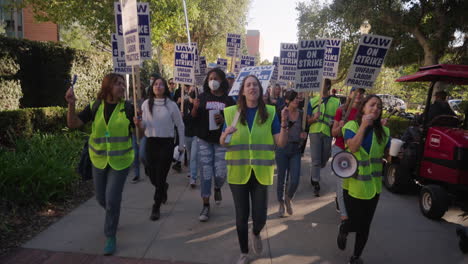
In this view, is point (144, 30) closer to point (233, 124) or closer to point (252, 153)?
point (233, 124)

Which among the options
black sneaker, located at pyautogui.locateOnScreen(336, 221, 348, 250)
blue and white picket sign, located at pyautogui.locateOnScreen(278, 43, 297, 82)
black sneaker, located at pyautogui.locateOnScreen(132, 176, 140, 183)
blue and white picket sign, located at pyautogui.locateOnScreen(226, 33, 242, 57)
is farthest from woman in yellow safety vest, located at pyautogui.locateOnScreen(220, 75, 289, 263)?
blue and white picket sign, located at pyautogui.locateOnScreen(226, 33, 242, 57)

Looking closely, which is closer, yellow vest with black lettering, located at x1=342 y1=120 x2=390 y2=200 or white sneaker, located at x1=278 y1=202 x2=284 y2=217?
yellow vest with black lettering, located at x1=342 y1=120 x2=390 y2=200

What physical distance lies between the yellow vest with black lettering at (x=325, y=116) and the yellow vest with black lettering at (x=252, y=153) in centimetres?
280

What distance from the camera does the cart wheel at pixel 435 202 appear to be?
4867 mm

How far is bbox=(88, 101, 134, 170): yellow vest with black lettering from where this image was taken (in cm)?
364

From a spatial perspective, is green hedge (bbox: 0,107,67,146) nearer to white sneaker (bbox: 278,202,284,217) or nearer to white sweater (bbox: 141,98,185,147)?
white sweater (bbox: 141,98,185,147)

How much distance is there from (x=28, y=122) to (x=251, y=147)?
665cm

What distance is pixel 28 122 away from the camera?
25.6ft

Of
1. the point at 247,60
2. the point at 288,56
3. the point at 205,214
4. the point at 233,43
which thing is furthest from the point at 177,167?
the point at 247,60

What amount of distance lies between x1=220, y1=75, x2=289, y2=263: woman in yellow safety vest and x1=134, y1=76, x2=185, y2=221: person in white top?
1498mm

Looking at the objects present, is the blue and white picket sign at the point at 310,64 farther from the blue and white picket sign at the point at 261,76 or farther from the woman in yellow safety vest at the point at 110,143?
the woman in yellow safety vest at the point at 110,143

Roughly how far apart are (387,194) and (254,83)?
14.5 feet

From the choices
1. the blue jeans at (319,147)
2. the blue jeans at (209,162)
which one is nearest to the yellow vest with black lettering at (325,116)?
the blue jeans at (319,147)

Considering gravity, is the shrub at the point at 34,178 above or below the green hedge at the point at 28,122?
below
